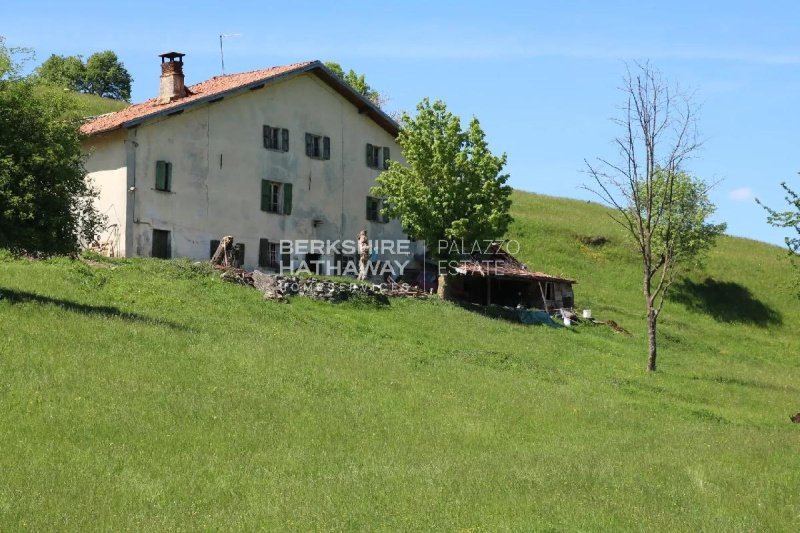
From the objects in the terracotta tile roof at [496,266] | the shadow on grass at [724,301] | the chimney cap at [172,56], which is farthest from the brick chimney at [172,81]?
the shadow on grass at [724,301]

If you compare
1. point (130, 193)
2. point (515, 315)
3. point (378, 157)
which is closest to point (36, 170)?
point (130, 193)

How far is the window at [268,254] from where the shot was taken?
4653 centimetres

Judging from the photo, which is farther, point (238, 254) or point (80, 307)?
point (238, 254)

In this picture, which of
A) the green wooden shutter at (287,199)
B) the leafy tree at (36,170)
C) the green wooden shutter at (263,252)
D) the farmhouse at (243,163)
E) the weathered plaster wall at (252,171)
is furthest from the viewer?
the green wooden shutter at (287,199)

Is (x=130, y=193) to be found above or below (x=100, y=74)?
below

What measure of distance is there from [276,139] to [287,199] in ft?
9.58

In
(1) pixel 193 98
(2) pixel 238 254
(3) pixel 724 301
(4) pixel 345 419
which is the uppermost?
(1) pixel 193 98

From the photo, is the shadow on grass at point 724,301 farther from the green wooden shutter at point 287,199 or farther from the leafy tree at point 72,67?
the leafy tree at point 72,67

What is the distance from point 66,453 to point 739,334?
1984 inches

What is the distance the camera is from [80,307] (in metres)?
29.0

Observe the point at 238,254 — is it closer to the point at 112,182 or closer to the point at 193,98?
the point at 112,182

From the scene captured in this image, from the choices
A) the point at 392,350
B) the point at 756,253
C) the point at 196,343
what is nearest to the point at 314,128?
the point at 392,350

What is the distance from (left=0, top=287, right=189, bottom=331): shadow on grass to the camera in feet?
92.1

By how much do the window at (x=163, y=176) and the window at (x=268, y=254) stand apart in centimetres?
551
